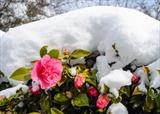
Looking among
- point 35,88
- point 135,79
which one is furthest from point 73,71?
point 135,79

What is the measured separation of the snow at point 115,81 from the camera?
7.09ft

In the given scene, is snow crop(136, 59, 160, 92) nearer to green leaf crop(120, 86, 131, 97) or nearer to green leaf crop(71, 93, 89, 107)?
green leaf crop(120, 86, 131, 97)

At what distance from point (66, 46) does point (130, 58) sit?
39 centimetres

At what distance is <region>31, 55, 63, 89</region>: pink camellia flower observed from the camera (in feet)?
7.03

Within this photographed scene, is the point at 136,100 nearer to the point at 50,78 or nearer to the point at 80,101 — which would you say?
the point at 80,101

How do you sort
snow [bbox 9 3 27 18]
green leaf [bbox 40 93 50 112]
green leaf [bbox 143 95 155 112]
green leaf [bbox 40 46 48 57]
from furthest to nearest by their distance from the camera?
snow [bbox 9 3 27 18], green leaf [bbox 40 46 48 57], green leaf [bbox 40 93 50 112], green leaf [bbox 143 95 155 112]

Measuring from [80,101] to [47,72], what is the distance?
21 centimetres

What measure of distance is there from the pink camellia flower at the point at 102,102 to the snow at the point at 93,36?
224 millimetres

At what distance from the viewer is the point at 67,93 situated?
221 cm

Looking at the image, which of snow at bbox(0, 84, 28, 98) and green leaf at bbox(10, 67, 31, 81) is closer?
green leaf at bbox(10, 67, 31, 81)

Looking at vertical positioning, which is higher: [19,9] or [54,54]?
[54,54]

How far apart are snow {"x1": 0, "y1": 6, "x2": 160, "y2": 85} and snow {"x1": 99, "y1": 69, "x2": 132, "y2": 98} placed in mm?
109

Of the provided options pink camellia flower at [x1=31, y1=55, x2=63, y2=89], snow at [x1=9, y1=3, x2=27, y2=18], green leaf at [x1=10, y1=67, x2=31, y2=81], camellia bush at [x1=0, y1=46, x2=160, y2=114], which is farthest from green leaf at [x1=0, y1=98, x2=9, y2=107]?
snow at [x1=9, y1=3, x2=27, y2=18]

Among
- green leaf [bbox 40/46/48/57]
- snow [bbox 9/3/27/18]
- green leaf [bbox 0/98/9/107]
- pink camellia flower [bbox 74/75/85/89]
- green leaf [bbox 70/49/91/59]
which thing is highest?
green leaf [bbox 40/46/48/57]
